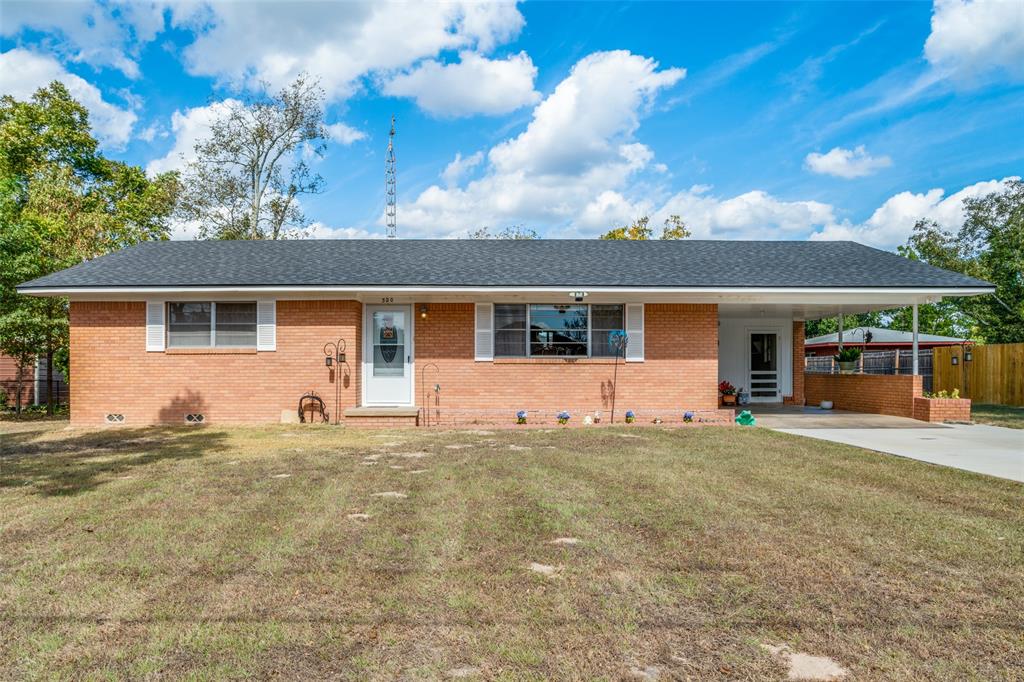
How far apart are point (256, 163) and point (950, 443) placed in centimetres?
2794

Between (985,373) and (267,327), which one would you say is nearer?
(267,327)

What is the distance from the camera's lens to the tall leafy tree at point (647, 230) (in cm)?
3234

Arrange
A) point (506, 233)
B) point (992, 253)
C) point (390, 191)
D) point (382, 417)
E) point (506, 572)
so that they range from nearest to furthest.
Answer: point (506, 572)
point (382, 417)
point (992, 253)
point (390, 191)
point (506, 233)

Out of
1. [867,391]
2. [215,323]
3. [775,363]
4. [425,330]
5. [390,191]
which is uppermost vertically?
[390,191]

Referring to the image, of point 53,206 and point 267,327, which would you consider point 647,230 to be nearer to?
point 267,327

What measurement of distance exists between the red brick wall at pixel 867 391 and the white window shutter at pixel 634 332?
5.99 meters

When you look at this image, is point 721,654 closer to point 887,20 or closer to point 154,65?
point 887,20

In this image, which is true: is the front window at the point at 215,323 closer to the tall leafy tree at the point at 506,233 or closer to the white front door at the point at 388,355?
the white front door at the point at 388,355

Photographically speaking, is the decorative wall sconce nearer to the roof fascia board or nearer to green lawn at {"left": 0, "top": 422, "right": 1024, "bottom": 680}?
the roof fascia board

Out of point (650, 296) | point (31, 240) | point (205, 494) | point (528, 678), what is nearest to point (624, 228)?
point (650, 296)

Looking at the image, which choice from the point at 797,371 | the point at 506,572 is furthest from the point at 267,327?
the point at 797,371

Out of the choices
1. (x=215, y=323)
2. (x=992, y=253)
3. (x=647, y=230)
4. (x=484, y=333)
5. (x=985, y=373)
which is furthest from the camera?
(x=647, y=230)

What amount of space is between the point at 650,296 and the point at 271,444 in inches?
305

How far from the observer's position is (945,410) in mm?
12086
